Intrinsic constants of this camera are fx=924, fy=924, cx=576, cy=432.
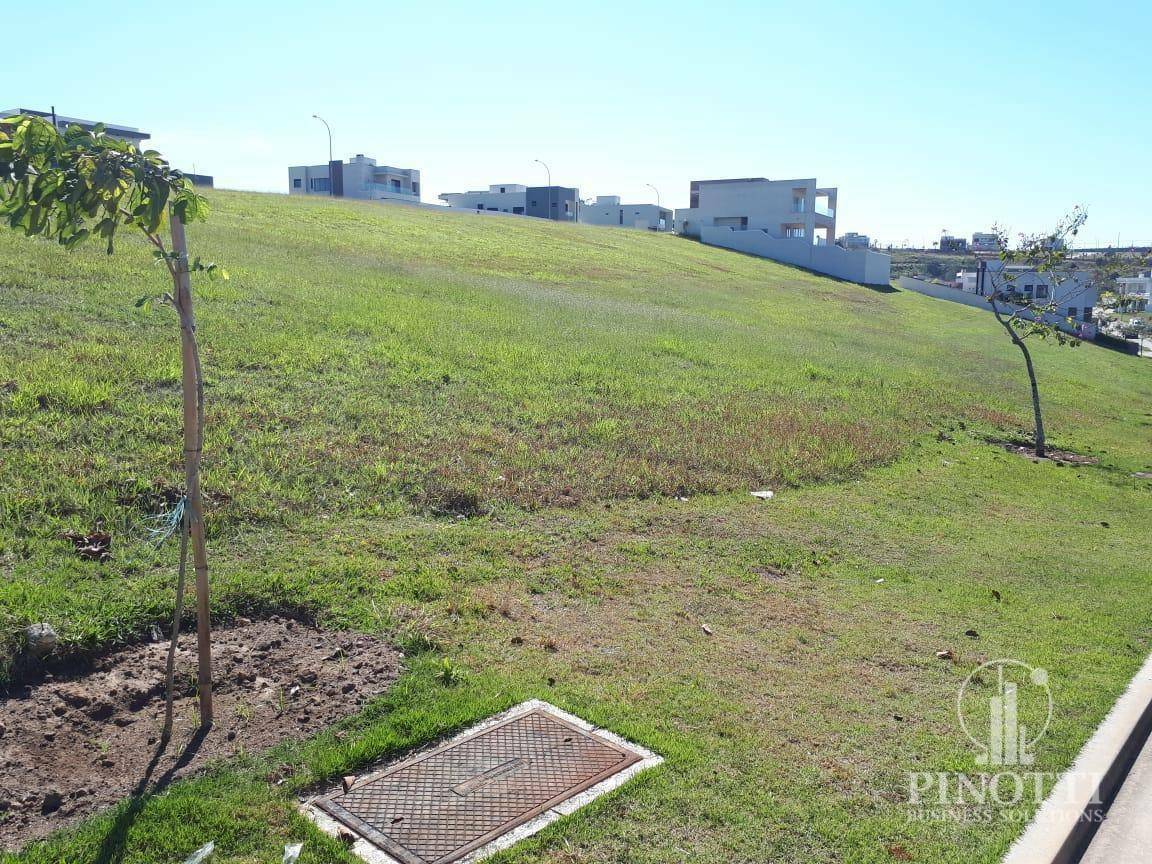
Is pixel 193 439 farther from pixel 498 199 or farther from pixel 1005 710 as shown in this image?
pixel 498 199

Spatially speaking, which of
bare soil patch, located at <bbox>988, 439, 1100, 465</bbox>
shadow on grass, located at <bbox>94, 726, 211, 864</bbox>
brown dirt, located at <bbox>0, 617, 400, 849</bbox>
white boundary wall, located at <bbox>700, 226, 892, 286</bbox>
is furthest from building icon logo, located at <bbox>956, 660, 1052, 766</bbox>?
white boundary wall, located at <bbox>700, 226, 892, 286</bbox>

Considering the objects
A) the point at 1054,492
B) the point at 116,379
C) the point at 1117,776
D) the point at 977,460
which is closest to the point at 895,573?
the point at 1117,776

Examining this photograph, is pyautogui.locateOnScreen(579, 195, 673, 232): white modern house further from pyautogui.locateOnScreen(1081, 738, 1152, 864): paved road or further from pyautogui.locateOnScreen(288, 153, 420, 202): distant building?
pyautogui.locateOnScreen(1081, 738, 1152, 864): paved road

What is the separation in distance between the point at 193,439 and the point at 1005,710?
4780mm

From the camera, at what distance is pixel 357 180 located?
87.8 m

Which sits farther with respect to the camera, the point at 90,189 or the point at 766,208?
the point at 766,208

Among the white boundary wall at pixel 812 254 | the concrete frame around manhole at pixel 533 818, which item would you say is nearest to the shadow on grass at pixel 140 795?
the concrete frame around manhole at pixel 533 818

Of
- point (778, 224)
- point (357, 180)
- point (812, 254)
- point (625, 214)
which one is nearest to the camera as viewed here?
point (812, 254)

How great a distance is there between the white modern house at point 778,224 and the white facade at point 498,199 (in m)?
21.4

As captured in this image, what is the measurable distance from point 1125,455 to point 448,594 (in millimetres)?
13458

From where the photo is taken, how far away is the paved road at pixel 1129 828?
4.25m

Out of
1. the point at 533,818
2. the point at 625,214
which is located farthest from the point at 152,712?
the point at 625,214

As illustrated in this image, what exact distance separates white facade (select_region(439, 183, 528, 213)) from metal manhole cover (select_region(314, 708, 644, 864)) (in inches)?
3637

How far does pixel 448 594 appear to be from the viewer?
6.58 metres
